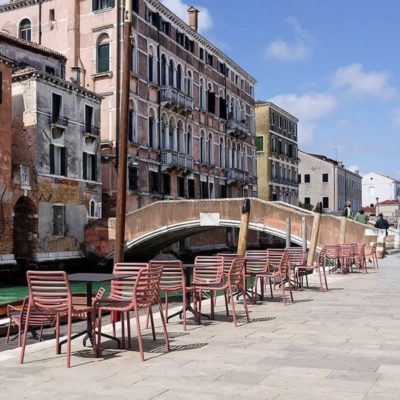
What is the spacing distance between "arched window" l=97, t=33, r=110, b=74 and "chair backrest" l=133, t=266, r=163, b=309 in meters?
25.6

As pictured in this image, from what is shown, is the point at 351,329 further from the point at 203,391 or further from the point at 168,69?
the point at 168,69

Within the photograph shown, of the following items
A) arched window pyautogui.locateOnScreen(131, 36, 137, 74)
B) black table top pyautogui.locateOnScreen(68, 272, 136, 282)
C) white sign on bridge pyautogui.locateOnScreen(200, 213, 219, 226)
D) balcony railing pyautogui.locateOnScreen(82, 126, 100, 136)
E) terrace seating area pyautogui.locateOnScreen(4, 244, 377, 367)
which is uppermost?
arched window pyautogui.locateOnScreen(131, 36, 137, 74)

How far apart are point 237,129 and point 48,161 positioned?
19114 mm

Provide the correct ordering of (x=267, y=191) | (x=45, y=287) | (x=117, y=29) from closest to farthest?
(x=45, y=287)
(x=117, y=29)
(x=267, y=191)

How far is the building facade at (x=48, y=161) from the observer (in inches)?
997

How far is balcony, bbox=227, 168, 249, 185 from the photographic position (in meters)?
41.8

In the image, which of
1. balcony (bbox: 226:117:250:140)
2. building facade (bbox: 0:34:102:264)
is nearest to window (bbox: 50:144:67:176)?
building facade (bbox: 0:34:102:264)

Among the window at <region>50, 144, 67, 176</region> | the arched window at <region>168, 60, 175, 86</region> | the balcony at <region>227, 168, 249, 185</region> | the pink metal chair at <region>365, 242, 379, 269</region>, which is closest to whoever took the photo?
Result: the pink metal chair at <region>365, 242, 379, 269</region>

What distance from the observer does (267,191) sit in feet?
169

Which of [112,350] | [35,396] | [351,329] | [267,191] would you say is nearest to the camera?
[35,396]

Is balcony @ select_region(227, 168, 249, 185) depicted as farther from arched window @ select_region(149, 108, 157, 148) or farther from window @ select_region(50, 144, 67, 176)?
window @ select_region(50, 144, 67, 176)

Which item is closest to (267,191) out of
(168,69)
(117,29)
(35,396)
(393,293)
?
(168,69)

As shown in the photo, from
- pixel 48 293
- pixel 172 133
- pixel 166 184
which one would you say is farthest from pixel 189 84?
pixel 48 293

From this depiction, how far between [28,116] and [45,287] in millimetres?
20981
